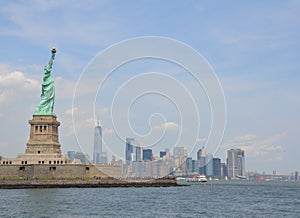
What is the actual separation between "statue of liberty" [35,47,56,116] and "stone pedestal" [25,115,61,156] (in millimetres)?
2198

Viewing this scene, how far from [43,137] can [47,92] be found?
1185 cm

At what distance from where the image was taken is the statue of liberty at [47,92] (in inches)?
4101

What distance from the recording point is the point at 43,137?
10031 cm

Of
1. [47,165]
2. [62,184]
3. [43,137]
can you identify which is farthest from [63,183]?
[43,137]

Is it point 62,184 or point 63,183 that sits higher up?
point 63,183

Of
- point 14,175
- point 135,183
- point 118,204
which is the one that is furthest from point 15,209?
point 135,183

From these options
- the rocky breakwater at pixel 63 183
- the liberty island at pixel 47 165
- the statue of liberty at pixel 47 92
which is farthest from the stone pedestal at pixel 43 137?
the rocky breakwater at pixel 63 183

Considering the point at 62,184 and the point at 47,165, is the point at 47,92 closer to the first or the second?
the point at 47,165

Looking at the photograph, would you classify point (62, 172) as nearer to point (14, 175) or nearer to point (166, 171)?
point (14, 175)

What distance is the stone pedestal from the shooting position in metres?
99.5

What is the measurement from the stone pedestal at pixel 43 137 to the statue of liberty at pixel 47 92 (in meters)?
2.20

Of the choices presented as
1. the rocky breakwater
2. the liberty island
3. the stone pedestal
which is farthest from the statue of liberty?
the rocky breakwater

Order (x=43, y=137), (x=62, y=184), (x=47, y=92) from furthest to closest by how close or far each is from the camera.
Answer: (x=47, y=92)
(x=43, y=137)
(x=62, y=184)

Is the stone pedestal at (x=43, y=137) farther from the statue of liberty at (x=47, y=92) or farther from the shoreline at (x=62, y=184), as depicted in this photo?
the shoreline at (x=62, y=184)
